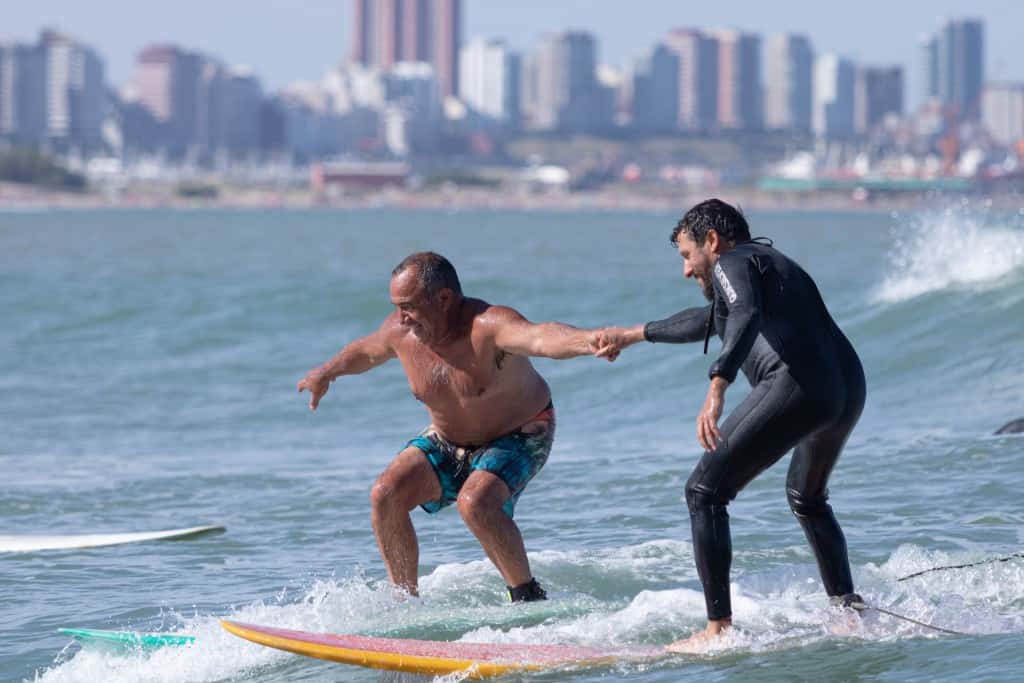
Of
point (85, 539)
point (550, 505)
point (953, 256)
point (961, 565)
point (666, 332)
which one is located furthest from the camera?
point (953, 256)

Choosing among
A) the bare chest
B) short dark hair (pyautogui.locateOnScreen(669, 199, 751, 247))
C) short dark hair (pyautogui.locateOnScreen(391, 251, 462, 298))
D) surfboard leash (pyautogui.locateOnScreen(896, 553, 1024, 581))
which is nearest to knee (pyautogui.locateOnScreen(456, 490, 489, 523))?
the bare chest

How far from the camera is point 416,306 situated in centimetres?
641

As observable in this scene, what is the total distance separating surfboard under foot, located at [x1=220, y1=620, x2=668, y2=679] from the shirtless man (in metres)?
0.51

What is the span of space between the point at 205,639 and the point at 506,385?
4.85ft

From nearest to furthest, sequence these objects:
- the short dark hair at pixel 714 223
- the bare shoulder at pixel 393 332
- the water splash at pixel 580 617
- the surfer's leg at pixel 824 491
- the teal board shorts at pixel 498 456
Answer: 1. the short dark hair at pixel 714 223
2. the surfer's leg at pixel 824 491
3. the water splash at pixel 580 617
4. the teal board shorts at pixel 498 456
5. the bare shoulder at pixel 393 332

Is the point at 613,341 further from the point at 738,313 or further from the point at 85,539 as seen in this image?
the point at 85,539

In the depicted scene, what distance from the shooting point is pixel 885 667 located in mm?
6062

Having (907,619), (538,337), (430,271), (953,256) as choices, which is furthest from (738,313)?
(953,256)

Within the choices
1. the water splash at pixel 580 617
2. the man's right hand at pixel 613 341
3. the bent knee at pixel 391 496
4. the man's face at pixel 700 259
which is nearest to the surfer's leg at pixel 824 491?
the water splash at pixel 580 617

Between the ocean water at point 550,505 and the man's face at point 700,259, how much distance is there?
135 cm

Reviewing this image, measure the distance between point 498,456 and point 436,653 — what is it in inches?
34.1

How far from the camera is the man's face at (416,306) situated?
20.9 ft

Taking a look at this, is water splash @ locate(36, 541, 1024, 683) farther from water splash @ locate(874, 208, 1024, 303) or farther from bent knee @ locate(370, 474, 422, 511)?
water splash @ locate(874, 208, 1024, 303)

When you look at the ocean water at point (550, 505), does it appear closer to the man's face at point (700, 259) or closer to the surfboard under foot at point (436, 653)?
the surfboard under foot at point (436, 653)
